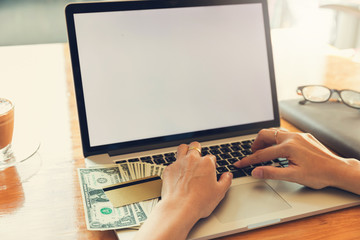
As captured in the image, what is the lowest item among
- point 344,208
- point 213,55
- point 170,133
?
Result: point 344,208

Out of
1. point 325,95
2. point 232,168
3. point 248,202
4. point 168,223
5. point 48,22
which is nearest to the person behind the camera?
point 168,223

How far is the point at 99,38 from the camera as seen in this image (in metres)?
0.81

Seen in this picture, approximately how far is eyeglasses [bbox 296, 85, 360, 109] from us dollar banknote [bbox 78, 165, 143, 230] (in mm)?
634

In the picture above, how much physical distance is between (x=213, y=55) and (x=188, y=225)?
0.47m

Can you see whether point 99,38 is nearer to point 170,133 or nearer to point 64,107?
point 170,133

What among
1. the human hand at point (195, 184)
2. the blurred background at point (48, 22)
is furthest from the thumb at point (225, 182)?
the blurred background at point (48, 22)

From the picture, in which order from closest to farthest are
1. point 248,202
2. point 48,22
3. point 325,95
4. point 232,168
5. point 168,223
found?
point 168,223 → point 248,202 → point 232,168 → point 325,95 → point 48,22

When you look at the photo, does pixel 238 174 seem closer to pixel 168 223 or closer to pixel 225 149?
pixel 225 149

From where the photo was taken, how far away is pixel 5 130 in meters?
0.81

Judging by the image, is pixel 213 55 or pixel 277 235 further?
pixel 213 55

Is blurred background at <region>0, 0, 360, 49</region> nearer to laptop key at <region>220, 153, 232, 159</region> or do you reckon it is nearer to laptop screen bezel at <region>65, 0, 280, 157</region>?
laptop screen bezel at <region>65, 0, 280, 157</region>

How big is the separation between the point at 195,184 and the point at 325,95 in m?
0.63

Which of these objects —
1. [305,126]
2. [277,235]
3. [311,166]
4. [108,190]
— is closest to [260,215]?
[277,235]

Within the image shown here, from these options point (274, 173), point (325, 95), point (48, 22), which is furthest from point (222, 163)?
point (48, 22)
